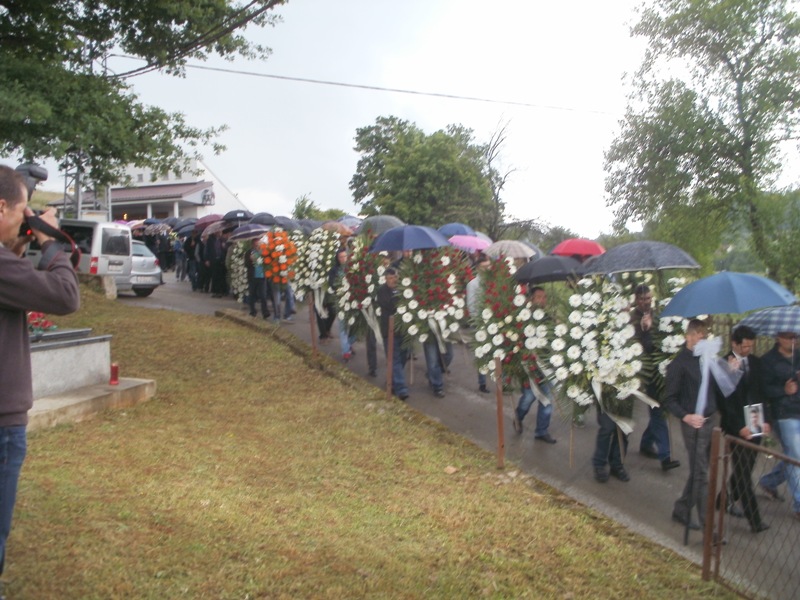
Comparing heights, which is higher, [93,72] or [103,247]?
[93,72]

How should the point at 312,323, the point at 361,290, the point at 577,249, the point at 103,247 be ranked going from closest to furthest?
1. the point at 361,290
2. the point at 312,323
3. the point at 577,249
4. the point at 103,247

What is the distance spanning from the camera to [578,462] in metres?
8.12

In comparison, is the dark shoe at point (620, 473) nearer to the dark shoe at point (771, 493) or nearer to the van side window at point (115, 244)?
the dark shoe at point (771, 493)

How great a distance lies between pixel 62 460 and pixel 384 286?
5.30 meters

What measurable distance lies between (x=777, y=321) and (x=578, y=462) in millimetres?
2484

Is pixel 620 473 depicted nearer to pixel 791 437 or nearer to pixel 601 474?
pixel 601 474

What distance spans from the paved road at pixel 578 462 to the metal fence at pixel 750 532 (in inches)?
1.0

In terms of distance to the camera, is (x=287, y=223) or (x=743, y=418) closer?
(x=743, y=418)

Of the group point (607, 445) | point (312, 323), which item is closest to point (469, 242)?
point (312, 323)

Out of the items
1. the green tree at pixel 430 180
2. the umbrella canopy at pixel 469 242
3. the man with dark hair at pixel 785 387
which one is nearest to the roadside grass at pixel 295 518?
the man with dark hair at pixel 785 387

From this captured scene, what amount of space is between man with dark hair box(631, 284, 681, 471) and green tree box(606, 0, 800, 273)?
902 centimetres

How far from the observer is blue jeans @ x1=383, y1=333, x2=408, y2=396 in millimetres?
10359

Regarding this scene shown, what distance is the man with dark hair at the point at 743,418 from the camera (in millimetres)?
6007

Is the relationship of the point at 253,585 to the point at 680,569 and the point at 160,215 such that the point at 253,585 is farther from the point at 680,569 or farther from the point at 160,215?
the point at 160,215
